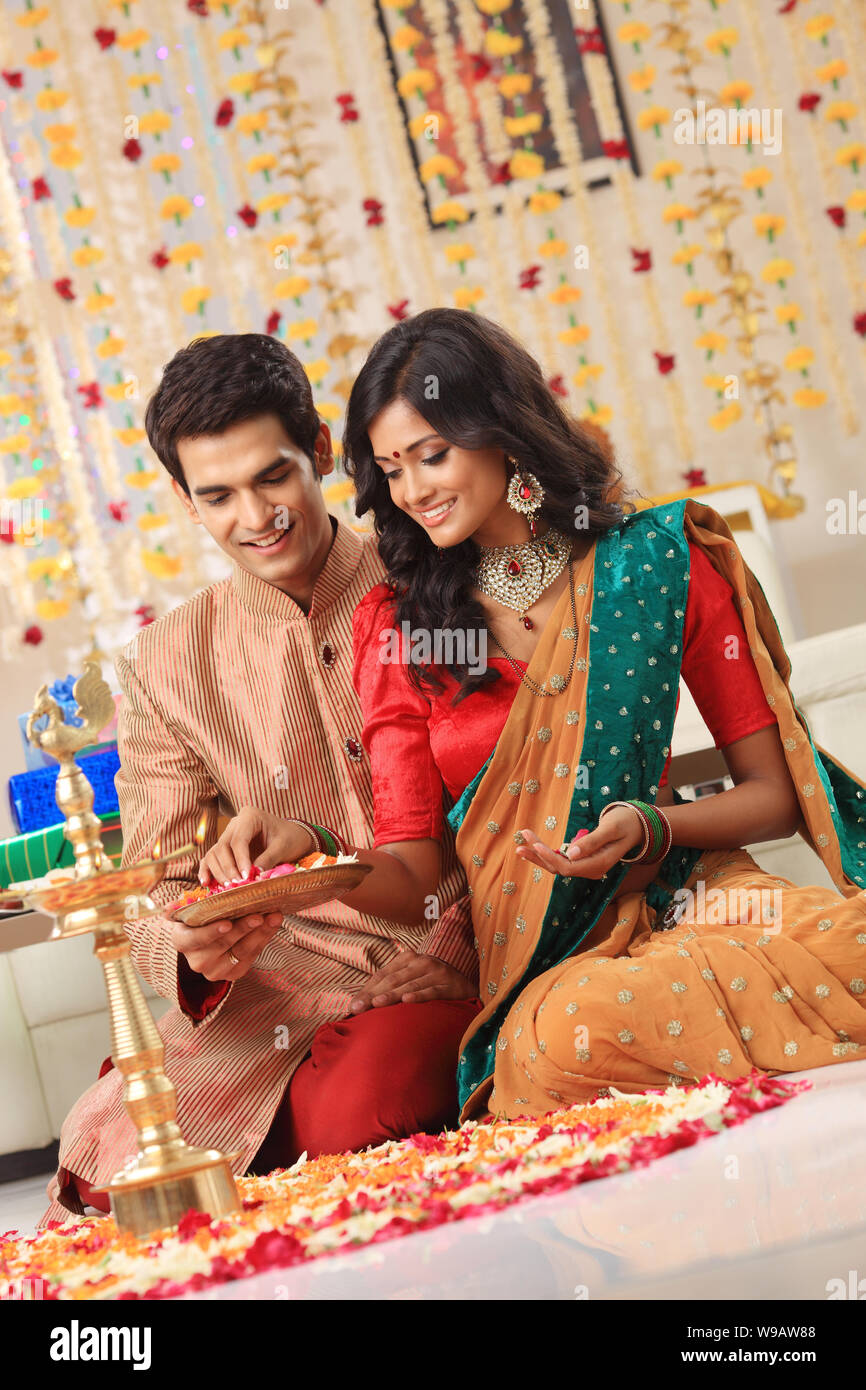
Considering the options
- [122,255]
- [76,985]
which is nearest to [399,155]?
[122,255]

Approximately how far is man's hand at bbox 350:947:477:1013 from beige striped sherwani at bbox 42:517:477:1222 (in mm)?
33

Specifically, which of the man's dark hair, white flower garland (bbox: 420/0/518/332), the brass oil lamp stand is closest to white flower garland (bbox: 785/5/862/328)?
white flower garland (bbox: 420/0/518/332)

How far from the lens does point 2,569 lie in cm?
512

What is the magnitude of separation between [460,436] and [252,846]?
0.73 m

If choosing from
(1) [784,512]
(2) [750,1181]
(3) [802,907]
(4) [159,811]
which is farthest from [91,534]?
(2) [750,1181]

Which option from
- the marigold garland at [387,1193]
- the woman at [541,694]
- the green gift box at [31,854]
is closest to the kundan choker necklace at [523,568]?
the woman at [541,694]

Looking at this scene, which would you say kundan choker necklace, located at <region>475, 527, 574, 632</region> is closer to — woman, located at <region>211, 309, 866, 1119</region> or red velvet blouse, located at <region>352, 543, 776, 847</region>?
woman, located at <region>211, 309, 866, 1119</region>

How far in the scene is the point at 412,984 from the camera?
2135 millimetres

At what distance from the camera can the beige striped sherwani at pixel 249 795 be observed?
6.85ft

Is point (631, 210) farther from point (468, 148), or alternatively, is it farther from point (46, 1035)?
point (46, 1035)

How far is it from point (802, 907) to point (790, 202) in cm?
383

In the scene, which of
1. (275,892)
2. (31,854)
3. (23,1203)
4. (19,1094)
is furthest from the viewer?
(19,1094)

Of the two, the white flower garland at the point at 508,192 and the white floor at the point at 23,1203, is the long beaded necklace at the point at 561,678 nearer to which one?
the white floor at the point at 23,1203

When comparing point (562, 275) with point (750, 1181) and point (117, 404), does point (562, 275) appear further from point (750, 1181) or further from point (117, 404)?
point (750, 1181)
